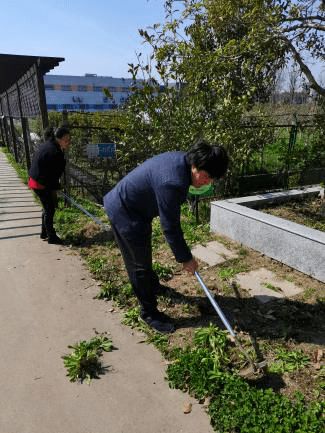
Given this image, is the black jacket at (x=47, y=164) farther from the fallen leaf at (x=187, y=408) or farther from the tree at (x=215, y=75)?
the fallen leaf at (x=187, y=408)

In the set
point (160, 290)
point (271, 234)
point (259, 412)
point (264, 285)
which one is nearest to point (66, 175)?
point (160, 290)

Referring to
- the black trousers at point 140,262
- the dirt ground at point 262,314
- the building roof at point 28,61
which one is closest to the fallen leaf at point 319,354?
the dirt ground at point 262,314

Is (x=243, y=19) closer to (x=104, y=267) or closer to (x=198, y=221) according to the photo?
(x=198, y=221)

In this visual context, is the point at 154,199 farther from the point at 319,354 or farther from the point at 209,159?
the point at 319,354

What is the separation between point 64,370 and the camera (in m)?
2.68

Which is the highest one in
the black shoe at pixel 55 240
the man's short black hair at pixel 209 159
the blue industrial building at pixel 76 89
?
the blue industrial building at pixel 76 89

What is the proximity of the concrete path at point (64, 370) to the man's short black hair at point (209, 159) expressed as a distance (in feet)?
5.31

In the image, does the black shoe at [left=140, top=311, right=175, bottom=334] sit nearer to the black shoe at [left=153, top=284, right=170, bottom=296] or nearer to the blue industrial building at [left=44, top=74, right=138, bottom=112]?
the black shoe at [left=153, top=284, right=170, bottom=296]

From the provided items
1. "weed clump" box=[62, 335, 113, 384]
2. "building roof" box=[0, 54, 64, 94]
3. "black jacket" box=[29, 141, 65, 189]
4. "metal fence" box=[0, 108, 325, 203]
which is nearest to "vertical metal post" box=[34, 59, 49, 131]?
"building roof" box=[0, 54, 64, 94]

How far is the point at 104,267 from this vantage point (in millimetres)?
4289

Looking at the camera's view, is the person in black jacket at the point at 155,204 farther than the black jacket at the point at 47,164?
No

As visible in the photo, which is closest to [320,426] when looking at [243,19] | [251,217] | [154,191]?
[154,191]

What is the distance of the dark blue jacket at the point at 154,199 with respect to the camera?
243cm

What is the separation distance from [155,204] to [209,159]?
63 centimetres
